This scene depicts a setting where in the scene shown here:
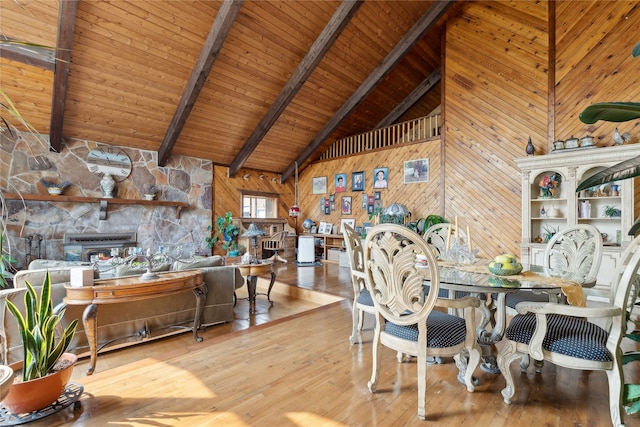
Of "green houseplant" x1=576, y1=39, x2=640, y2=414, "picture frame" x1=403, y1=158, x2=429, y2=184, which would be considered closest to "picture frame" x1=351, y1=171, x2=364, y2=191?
"picture frame" x1=403, y1=158, x2=429, y2=184

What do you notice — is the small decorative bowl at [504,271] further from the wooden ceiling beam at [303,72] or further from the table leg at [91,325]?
the wooden ceiling beam at [303,72]

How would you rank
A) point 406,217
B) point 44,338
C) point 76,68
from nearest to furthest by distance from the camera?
point 44,338 → point 76,68 → point 406,217

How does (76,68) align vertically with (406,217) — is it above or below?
above

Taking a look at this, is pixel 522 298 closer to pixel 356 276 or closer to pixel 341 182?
pixel 356 276

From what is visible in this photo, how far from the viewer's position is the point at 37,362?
67.6 inches

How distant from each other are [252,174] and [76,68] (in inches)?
183

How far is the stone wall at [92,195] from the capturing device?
5.32 m

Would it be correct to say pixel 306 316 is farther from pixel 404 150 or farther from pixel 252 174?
pixel 252 174

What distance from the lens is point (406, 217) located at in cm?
702

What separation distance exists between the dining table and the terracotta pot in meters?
2.37

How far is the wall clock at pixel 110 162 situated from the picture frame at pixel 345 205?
17.3 feet

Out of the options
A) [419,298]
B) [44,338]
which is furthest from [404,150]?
[44,338]

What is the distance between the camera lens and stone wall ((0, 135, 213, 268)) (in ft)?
17.4

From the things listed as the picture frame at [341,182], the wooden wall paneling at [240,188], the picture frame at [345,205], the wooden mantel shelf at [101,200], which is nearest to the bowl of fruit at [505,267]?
the picture frame at [345,205]
